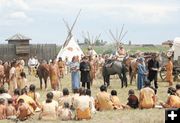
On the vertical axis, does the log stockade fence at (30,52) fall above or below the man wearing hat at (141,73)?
above

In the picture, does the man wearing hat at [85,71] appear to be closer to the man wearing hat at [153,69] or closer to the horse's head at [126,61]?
the man wearing hat at [153,69]

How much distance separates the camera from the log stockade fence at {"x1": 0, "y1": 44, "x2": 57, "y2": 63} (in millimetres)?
39216

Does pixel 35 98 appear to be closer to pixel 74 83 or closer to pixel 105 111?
pixel 105 111

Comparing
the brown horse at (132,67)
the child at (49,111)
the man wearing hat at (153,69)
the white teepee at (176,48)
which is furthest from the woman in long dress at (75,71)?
the white teepee at (176,48)

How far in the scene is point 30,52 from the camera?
4019 cm

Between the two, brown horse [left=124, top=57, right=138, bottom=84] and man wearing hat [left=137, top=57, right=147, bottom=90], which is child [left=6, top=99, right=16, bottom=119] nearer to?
man wearing hat [left=137, top=57, right=147, bottom=90]

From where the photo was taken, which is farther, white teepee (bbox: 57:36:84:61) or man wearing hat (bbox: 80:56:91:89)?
white teepee (bbox: 57:36:84:61)

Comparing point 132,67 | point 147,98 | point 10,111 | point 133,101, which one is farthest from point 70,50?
point 10,111

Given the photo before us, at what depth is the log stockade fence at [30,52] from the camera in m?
39.2

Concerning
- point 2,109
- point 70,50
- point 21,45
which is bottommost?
point 2,109

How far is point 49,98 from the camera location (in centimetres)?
1160

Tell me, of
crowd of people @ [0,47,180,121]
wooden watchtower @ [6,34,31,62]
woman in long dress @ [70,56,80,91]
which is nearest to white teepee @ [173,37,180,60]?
woman in long dress @ [70,56,80,91]

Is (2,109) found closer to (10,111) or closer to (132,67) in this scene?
(10,111)

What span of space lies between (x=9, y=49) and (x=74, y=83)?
21.6m
